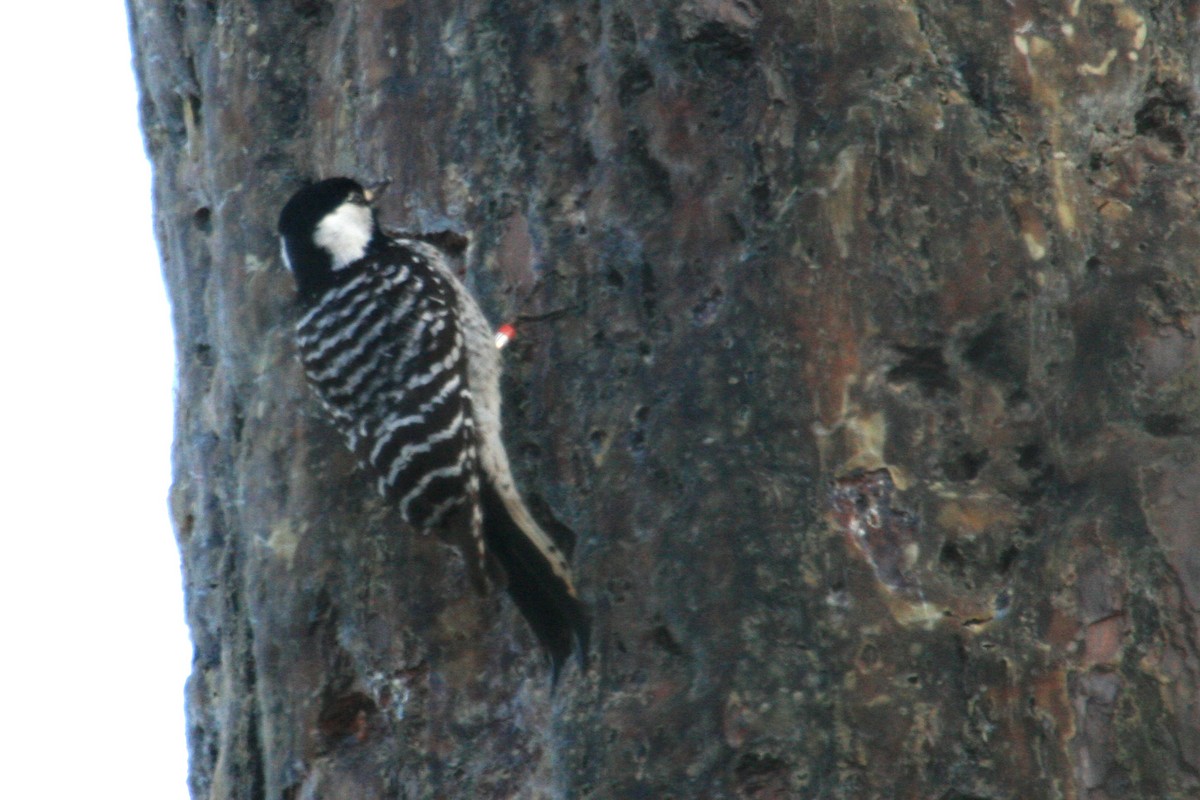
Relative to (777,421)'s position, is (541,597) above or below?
below

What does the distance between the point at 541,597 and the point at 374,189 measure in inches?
40.9

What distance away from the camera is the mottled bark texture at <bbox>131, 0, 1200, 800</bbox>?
285 cm

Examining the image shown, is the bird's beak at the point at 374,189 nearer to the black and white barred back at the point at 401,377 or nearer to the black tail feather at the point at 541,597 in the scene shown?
the black and white barred back at the point at 401,377

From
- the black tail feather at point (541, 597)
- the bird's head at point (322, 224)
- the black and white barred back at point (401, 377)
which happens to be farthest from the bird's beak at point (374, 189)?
the black tail feather at point (541, 597)

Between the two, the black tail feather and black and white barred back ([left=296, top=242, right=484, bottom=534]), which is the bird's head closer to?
black and white barred back ([left=296, top=242, right=484, bottom=534])

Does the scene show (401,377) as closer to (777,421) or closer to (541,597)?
(541,597)

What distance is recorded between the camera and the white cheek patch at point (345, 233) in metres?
3.60

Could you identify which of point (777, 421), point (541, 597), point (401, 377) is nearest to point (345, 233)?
point (401, 377)

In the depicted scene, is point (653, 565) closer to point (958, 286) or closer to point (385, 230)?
point (958, 286)

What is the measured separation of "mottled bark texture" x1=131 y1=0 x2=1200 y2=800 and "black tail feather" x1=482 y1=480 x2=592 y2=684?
0.05 meters

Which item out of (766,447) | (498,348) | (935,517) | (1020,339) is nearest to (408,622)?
(498,348)

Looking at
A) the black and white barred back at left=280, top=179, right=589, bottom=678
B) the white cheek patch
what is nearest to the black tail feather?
the black and white barred back at left=280, top=179, right=589, bottom=678

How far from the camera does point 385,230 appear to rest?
372 centimetres

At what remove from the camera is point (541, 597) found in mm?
3072
